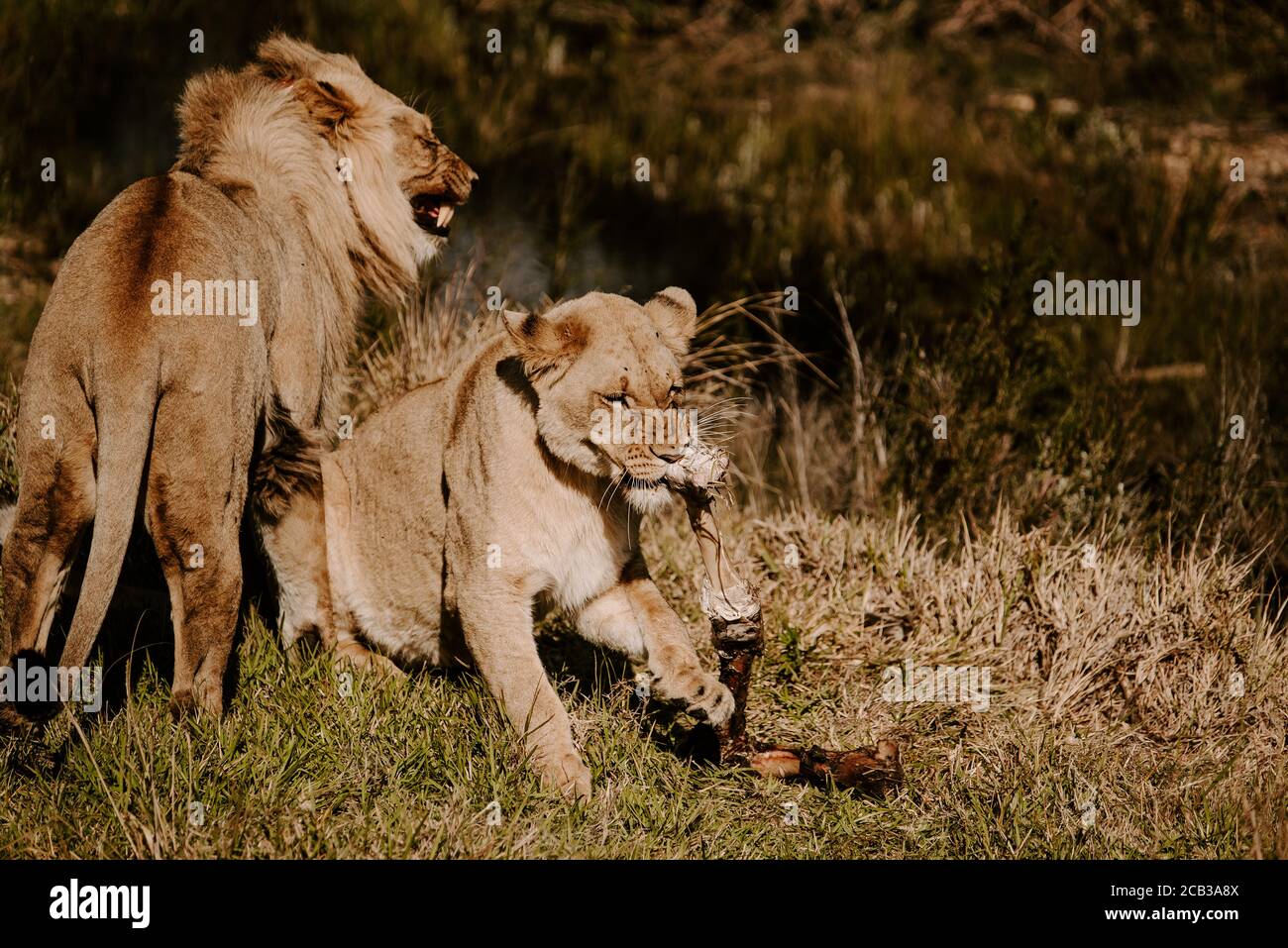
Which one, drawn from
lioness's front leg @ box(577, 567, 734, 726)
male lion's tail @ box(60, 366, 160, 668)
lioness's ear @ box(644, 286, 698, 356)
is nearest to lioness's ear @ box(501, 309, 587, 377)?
lioness's ear @ box(644, 286, 698, 356)

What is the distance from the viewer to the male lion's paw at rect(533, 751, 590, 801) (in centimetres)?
452

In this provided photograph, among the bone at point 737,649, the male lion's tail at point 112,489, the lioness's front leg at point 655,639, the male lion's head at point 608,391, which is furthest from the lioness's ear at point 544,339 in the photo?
the male lion's tail at point 112,489

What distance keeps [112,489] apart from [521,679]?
1.43 meters

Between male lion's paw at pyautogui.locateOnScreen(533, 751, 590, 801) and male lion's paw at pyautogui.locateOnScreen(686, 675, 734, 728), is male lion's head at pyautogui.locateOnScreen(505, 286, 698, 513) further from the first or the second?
male lion's paw at pyautogui.locateOnScreen(533, 751, 590, 801)

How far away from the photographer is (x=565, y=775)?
453cm

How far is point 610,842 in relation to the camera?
14.5ft

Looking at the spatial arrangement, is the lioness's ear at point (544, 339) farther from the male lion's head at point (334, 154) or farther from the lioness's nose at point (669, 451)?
the male lion's head at point (334, 154)

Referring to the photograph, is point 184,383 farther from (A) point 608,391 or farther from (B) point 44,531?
(A) point 608,391

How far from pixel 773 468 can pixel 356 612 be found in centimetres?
A: 331

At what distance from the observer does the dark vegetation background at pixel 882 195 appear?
7172mm

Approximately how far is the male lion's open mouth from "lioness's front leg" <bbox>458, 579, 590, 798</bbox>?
6.19 ft

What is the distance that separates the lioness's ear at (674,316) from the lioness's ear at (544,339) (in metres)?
0.36
